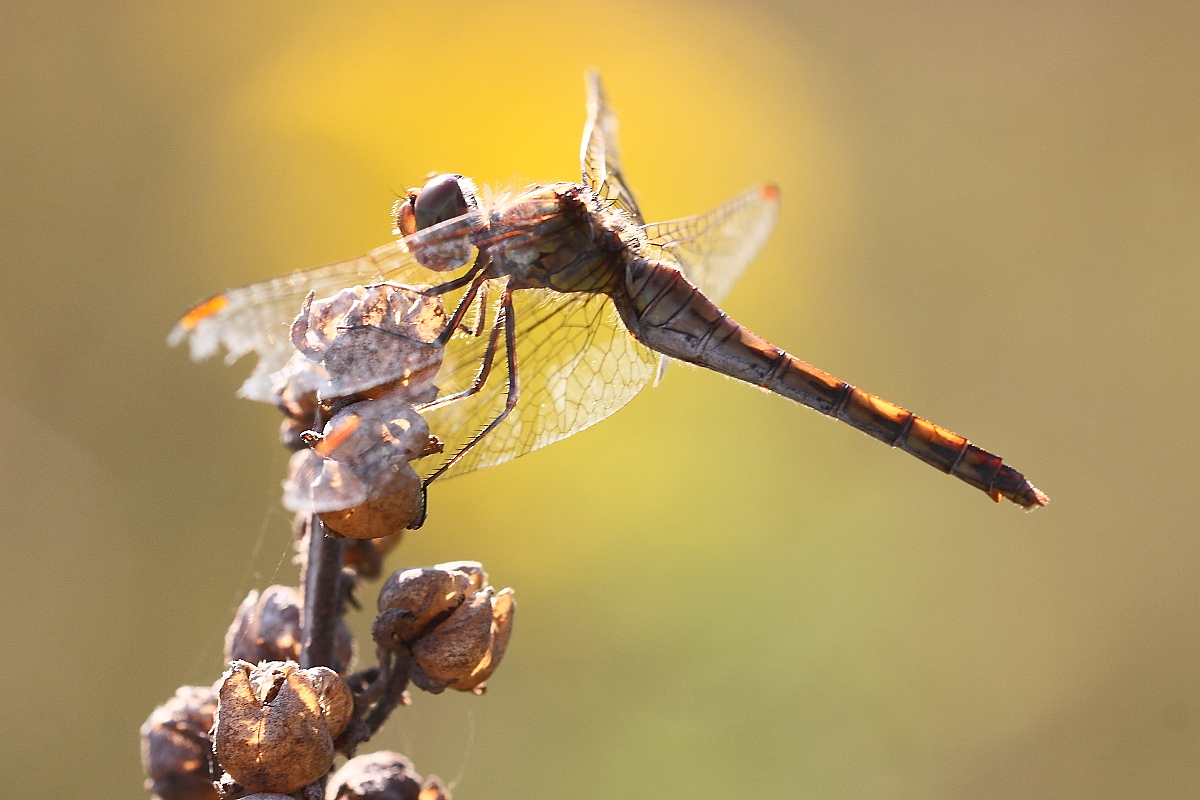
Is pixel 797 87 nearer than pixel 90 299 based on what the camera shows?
No

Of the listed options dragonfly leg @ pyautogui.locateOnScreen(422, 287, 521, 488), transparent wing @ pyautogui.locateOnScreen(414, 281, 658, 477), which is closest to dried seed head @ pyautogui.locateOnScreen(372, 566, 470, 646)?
transparent wing @ pyautogui.locateOnScreen(414, 281, 658, 477)

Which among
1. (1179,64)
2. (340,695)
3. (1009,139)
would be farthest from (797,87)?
(340,695)

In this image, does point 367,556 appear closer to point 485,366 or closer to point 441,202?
point 485,366

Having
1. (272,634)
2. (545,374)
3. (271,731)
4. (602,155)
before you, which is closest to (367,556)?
(272,634)

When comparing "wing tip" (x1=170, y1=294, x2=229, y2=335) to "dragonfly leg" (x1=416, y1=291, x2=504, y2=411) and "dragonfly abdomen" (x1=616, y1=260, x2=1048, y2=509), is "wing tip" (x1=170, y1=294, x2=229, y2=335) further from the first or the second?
"dragonfly abdomen" (x1=616, y1=260, x2=1048, y2=509)

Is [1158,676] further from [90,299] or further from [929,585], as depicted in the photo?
[90,299]

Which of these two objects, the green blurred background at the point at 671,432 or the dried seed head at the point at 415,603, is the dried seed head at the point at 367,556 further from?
the green blurred background at the point at 671,432

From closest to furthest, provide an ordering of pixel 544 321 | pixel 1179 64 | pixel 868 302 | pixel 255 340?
pixel 255 340, pixel 544 321, pixel 868 302, pixel 1179 64
